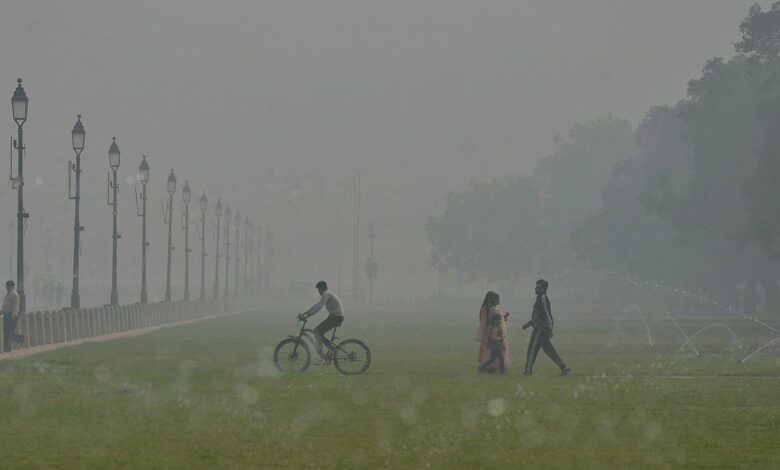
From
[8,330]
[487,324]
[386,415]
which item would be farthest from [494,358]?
[8,330]

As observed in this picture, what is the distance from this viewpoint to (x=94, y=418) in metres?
22.1

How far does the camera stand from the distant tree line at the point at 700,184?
247ft

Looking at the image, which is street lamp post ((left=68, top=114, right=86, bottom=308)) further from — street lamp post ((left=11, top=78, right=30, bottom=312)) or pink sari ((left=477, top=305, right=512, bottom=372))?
pink sari ((left=477, top=305, right=512, bottom=372))

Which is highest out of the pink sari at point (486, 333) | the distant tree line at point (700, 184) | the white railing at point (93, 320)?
the distant tree line at point (700, 184)

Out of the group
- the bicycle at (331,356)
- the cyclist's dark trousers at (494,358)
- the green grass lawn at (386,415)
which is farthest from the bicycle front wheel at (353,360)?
the cyclist's dark trousers at (494,358)

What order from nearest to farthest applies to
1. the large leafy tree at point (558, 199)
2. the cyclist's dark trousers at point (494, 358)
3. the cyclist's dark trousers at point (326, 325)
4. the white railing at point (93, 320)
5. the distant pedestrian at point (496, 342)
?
the cyclist's dark trousers at point (326, 325), the distant pedestrian at point (496, 342), the cyclist's dark trousers at point (494, 358), the white railing at point (93, 320), the large leafy tree at point (558, 199)

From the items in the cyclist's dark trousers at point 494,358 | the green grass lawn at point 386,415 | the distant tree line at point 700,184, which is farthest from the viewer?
the distant tree line at point 700,184

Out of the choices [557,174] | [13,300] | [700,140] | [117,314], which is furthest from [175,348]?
[557,174]

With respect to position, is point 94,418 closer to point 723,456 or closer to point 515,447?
point 515,447

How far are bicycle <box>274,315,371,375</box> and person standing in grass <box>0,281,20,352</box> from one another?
12.8 metres

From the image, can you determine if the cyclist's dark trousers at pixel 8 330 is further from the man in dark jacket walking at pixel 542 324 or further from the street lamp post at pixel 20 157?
the man in dark jacket walking at pixel 542 324

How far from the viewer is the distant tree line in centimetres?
7519

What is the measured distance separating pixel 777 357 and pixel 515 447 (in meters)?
24.8

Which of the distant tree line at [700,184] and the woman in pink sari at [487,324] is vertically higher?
the distant tree line at [700,184]
